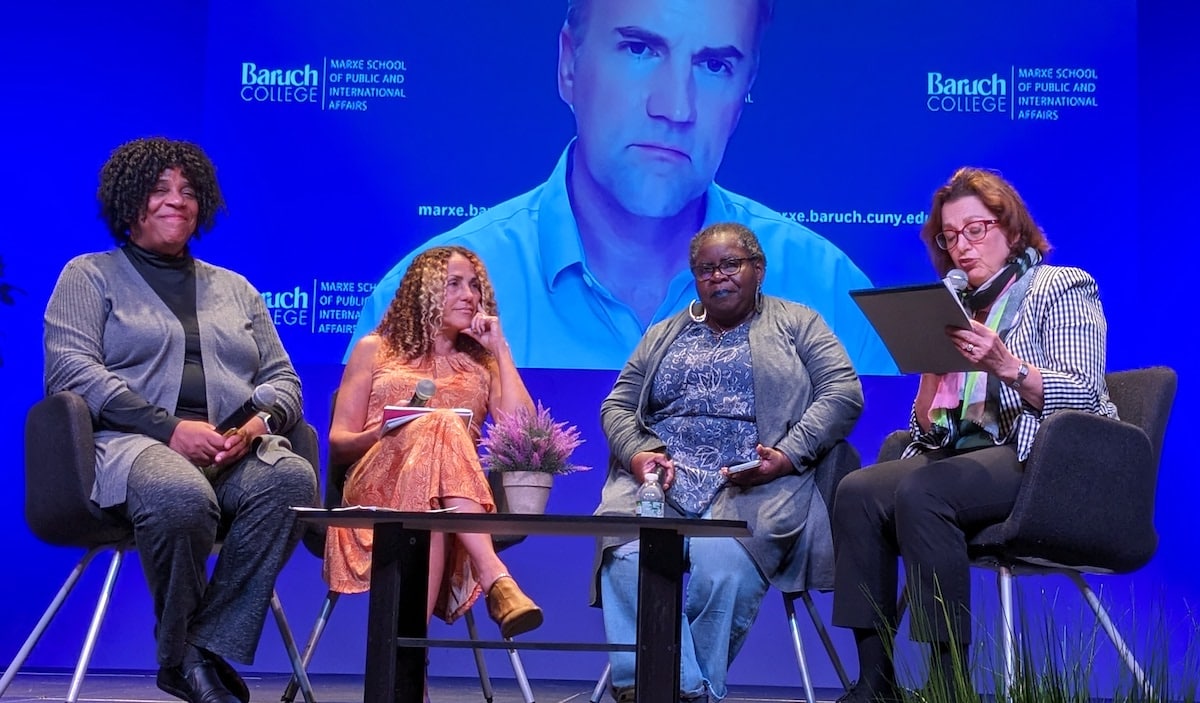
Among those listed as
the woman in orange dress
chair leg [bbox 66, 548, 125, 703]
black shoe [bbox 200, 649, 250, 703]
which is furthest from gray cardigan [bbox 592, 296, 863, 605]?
chair leg [bbox 66, 548, 125, 703]

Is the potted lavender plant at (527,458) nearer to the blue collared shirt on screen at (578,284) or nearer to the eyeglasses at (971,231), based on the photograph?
the eyeglasses at (971,231)

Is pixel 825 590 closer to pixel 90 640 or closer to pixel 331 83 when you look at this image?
pixel 90 640

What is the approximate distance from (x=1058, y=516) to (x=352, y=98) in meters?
3.01

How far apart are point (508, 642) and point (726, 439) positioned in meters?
1.06

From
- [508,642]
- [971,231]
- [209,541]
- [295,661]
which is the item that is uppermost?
[971,231]

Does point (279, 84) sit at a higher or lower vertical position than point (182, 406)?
higher

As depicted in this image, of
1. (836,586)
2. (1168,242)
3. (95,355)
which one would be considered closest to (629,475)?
(836,586)

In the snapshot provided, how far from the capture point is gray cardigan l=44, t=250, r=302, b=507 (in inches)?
125

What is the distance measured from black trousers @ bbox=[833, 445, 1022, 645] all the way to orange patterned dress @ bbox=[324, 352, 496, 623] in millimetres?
910

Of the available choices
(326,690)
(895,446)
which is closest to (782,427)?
(895,446)

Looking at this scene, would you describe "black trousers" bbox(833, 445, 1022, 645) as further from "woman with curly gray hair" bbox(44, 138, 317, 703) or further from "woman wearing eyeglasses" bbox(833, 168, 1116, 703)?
"woman with curly gray hair" bbox(44, 138, 317, 703)

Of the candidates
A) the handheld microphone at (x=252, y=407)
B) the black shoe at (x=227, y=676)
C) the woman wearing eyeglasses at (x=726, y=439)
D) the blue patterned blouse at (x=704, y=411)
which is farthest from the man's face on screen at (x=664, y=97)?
the black shoe at (x=227, y=676)

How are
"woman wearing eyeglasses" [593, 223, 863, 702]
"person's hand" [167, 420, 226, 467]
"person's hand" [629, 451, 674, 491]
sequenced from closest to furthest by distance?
"person's hand" [167, 420, 226, 467] < "woman wearing eyeglasses" [593, 223, 863, 702] < "person's hand" [629, 451, 674, 491]

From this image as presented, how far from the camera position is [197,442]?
10.2 feet
